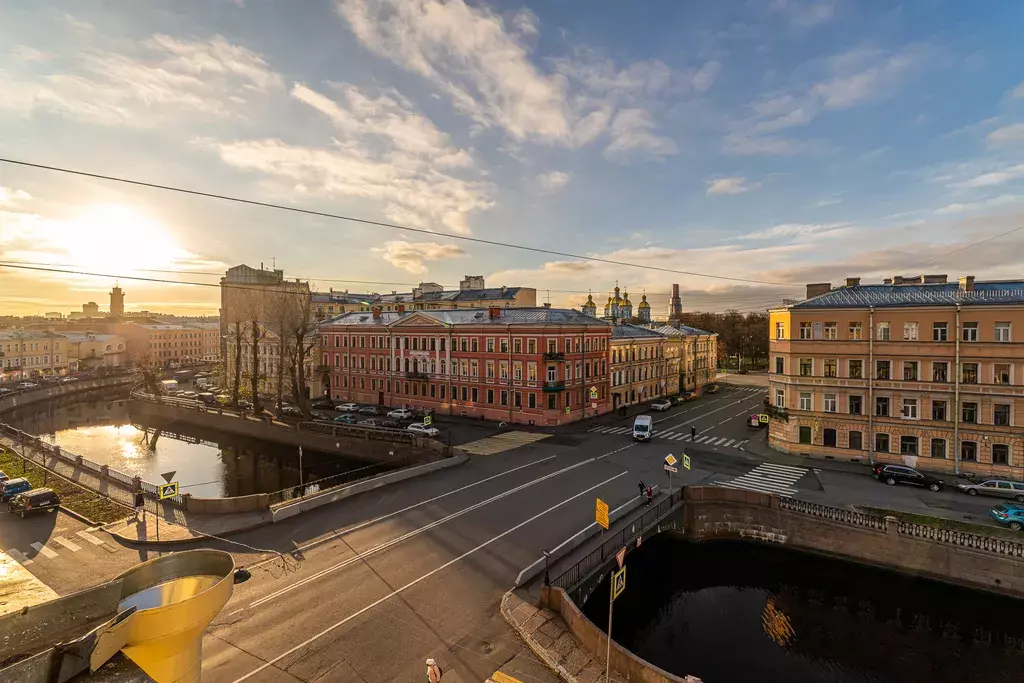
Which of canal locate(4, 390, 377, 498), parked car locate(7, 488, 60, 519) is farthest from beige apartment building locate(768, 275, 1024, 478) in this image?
parked car locate(7, 488, 60, 519)

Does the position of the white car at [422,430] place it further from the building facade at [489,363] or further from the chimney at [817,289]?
the chimney at [817,289]

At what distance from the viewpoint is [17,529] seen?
22.4 m

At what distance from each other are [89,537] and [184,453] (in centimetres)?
2770

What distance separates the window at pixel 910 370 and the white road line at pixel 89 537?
43548 mm

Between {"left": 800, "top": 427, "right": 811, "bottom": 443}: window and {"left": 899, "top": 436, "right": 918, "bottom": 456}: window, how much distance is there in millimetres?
4949

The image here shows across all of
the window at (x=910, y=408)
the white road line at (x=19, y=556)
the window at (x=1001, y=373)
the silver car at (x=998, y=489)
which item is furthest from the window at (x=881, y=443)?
the white road line at (x=19, y=556)

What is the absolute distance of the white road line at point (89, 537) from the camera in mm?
20297

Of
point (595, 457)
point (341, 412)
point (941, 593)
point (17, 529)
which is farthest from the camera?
point (341, 412)

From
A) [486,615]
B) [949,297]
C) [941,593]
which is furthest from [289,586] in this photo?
[949,297]

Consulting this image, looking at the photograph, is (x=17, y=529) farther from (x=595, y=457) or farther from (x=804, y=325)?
(x=804, y=325)

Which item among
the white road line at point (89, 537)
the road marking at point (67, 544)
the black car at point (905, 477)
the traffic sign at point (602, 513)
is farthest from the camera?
Answer: the black car at point (905, 477)

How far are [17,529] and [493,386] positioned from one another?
3266 centimetres

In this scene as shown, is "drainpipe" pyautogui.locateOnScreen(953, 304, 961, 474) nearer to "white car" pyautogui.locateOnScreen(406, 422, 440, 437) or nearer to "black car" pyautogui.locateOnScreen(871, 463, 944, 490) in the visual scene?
"black car" pyautogui.locateOnScreen(871, 463, 944, 490)

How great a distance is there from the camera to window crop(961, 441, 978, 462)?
29.4m
